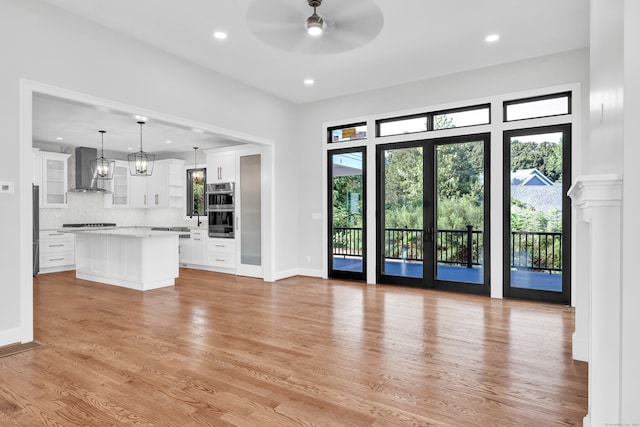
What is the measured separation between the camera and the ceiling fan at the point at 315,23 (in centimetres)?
321

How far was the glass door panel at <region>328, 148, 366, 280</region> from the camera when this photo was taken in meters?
6.31

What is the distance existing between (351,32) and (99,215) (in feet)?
26.4

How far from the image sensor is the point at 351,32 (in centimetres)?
355

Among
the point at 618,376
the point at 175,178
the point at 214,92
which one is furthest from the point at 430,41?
the point at 175,178

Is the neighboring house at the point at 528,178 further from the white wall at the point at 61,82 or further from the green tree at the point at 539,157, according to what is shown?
the white wall at the point at 61,82

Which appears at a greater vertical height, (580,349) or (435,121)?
(435,121)


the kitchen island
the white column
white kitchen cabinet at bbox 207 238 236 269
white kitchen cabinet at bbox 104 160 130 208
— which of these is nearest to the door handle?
white kitchen cabinet at bbox 207 238 236 269

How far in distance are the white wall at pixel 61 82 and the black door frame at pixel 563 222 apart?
13.0ft

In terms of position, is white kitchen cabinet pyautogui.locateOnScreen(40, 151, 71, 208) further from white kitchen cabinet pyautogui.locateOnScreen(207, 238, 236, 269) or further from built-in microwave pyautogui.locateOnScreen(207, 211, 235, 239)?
white kitchen cabinet pyautogui.locateOnScreen(207, 238, 236, 269)

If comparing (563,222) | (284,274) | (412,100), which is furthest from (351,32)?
(284,274)

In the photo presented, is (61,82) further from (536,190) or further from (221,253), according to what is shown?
(536,190)

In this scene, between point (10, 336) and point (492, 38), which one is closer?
point (10, 336)

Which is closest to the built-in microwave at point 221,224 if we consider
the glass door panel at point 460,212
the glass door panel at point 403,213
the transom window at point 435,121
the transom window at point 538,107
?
the glass door panel at point 403,213

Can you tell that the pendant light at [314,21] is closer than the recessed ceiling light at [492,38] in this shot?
Yes
